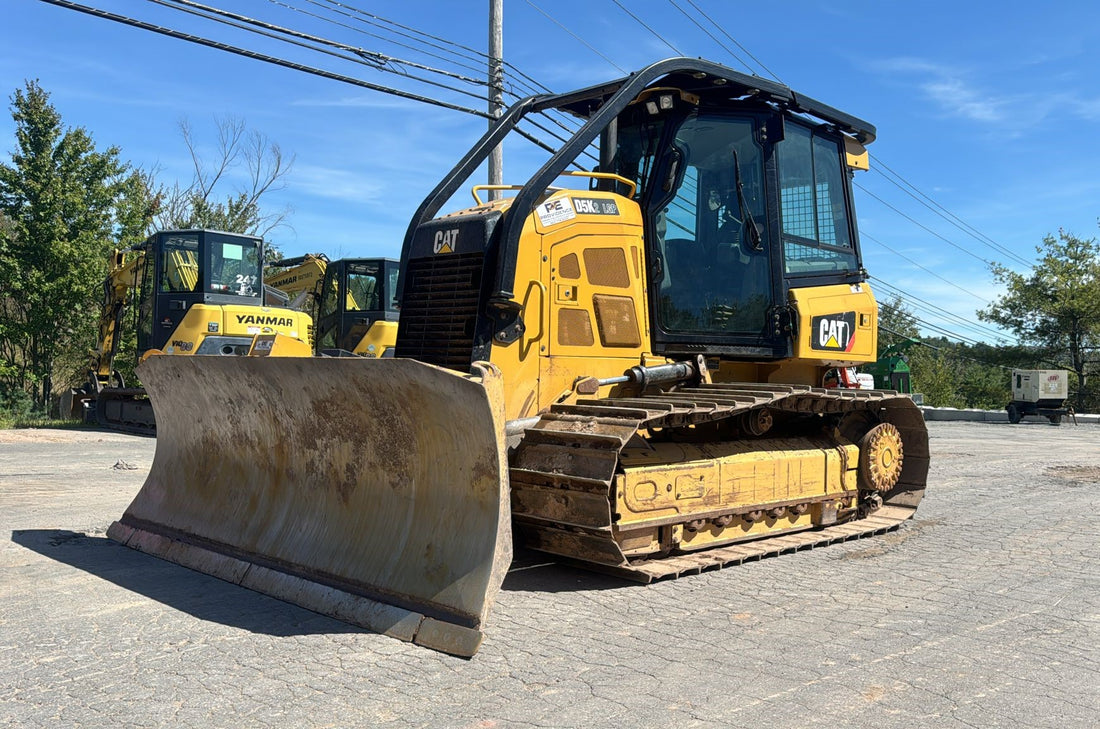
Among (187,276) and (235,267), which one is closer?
(187,276)

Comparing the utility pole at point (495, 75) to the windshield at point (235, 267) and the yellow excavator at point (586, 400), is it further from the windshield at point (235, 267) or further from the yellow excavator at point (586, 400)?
the yellow excavator at point (586, 400)

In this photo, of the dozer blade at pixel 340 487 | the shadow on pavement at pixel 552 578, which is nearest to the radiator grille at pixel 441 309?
the dozer blade at pixel 340 487

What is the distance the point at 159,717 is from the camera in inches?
121

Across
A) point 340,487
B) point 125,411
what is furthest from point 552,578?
point 125,411

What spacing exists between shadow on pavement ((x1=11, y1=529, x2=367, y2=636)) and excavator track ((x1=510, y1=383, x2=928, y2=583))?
1.29 meters

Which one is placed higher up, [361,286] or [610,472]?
[361,286]

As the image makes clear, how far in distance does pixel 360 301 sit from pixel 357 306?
0.11 m

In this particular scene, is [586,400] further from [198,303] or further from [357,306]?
[357,306]

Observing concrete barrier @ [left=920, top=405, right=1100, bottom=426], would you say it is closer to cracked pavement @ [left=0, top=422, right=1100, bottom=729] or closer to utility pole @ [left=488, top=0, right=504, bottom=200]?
utility pole @ [left=488, top=0, right=504, bottom=200]

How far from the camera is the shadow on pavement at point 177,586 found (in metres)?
4.25

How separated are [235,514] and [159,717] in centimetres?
250

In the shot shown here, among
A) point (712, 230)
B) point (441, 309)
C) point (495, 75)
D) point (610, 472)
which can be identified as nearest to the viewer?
point (610, 472)

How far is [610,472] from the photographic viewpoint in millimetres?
4680

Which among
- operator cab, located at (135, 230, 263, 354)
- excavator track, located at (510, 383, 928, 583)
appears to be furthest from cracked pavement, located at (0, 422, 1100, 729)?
operator cab, located at (135, 230, 263, 354)
